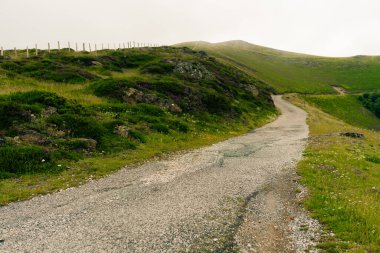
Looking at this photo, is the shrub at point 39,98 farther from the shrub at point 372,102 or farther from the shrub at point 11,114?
the shrub at point 372,102

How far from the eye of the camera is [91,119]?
3297 cm

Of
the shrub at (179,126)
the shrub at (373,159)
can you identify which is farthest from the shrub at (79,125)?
the shrub at (373,159)

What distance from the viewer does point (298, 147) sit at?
123 feet

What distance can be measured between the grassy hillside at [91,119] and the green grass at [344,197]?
14.5 metres

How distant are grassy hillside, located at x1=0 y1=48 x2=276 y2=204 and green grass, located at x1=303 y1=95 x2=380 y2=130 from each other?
50.9m

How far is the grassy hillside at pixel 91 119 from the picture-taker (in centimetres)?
2333

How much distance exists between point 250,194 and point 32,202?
12.7 metres

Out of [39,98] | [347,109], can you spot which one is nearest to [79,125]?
[39,98]

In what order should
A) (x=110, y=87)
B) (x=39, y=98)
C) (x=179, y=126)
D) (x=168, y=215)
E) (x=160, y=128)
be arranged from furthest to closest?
(x=110, y=87), (x=179, y=126), (x=160, y=128), (x=39, y=98), (x=168, y=215)

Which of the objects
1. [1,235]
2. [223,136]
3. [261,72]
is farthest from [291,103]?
[1,235]

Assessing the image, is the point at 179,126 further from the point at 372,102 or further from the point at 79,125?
the point at 372,102

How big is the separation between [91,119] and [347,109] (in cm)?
11114

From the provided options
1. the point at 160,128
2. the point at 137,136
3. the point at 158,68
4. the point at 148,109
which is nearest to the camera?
the point at 137,136

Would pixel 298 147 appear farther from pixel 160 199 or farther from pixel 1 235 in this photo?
pixel 1 235
